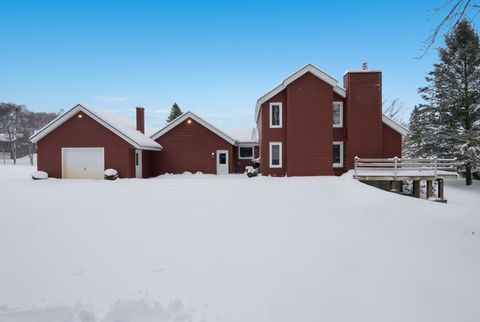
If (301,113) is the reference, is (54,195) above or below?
below

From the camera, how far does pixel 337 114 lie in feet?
60.8

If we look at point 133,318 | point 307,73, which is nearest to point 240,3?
point 307,73

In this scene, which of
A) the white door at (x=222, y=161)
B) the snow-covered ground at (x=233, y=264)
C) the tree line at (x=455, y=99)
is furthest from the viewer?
the white door at (x=222, y=161)

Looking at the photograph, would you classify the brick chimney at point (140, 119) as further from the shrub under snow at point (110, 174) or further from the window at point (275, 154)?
the window at point (275, 154)

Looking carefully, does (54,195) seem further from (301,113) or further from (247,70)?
(247,70)

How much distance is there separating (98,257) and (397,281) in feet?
18.4

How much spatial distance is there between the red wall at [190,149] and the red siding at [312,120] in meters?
7.01

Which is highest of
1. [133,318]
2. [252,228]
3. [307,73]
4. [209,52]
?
[209,52]

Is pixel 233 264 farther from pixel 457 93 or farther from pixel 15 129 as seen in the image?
pixel 15 129

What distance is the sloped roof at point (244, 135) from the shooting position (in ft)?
79.5

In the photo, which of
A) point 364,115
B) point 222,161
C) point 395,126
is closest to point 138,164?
point 222,161

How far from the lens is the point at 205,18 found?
72.2 feet

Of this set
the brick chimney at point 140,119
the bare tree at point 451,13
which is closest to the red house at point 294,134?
the brick chimney at point 140,119

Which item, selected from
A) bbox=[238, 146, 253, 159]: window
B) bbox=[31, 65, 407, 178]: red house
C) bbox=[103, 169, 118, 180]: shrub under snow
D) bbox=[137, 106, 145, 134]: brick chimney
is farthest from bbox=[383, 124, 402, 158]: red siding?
bbox=[137, 106, 145, 134]: brick chimney
